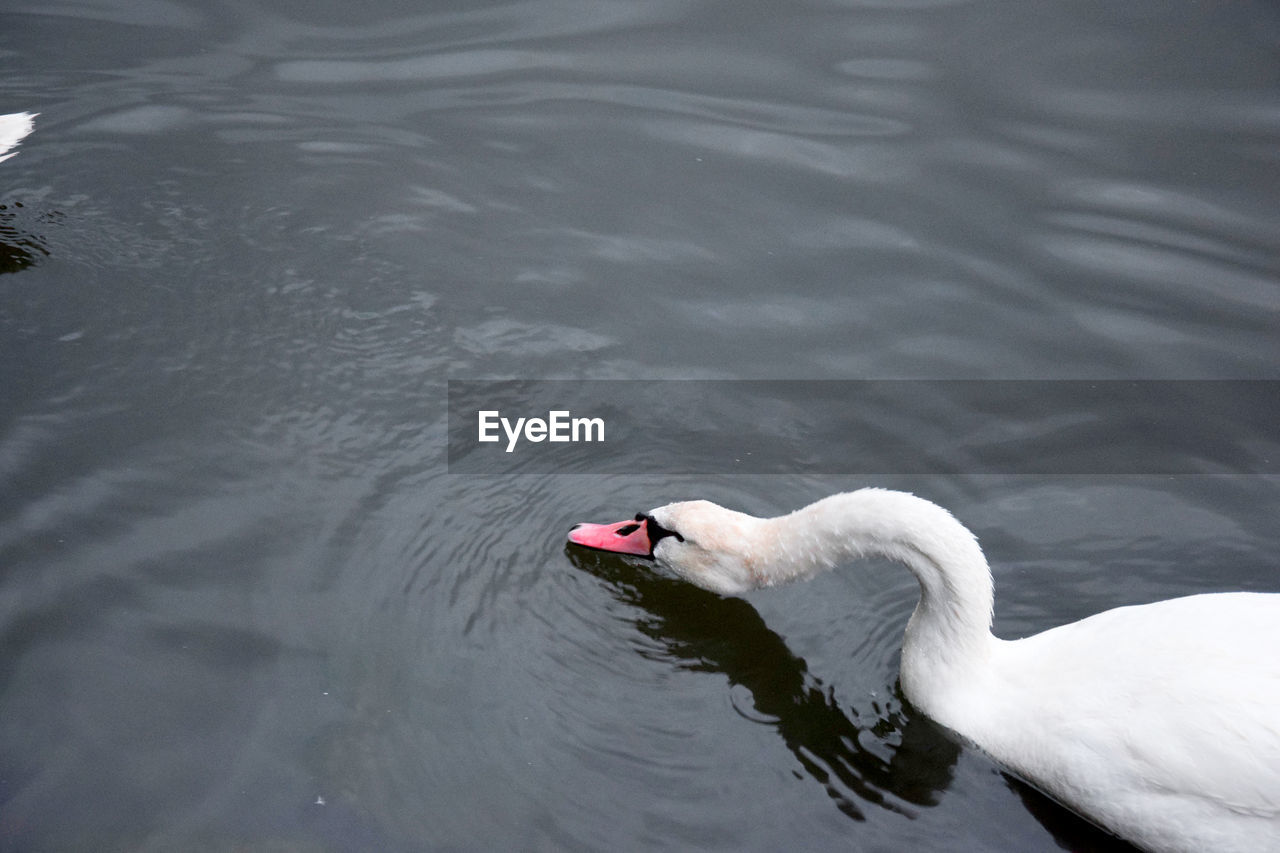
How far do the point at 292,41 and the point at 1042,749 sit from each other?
8.87m

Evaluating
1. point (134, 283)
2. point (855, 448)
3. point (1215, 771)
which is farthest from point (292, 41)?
point (1215, 771)

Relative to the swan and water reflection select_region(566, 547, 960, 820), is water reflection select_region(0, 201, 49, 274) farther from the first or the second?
the swan

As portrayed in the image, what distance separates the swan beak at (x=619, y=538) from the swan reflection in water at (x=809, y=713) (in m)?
0.21

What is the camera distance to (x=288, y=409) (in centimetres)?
722

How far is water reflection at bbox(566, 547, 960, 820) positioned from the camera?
534 cm

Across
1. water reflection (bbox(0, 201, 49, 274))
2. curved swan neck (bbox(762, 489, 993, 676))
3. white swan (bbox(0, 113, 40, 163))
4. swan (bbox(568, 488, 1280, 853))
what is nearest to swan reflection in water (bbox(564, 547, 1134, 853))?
swan (bbox(568, 488, 1280, 853))

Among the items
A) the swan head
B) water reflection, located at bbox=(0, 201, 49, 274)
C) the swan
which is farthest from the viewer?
water reflection, located at bbox=(0, 201, 49, 274)

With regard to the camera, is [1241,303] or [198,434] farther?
[1241,303]

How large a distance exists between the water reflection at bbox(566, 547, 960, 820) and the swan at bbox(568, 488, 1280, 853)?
203mm

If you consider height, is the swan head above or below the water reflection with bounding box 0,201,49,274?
below

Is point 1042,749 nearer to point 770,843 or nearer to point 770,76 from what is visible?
point 770,843

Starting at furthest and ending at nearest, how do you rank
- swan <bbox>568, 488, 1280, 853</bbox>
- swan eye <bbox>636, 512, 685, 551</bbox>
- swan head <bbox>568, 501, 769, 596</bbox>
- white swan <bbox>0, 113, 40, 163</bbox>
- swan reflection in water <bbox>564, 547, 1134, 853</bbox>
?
white swan <bbox>0, 113, 40, 163</bbox> → swan eye <bbox>636, 512, 685, 551</bbox> → swan head <bbox>568, 501, 769, 596</bbox> → swan reflection in water <bbox>564, 547, 1134, 853</bbox> → swan <bbox>568, 488, 1280, 853</bbox>

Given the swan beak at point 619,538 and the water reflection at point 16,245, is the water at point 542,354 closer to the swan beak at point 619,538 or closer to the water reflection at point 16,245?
the water reflection at point 16,245

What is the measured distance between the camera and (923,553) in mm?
5395
